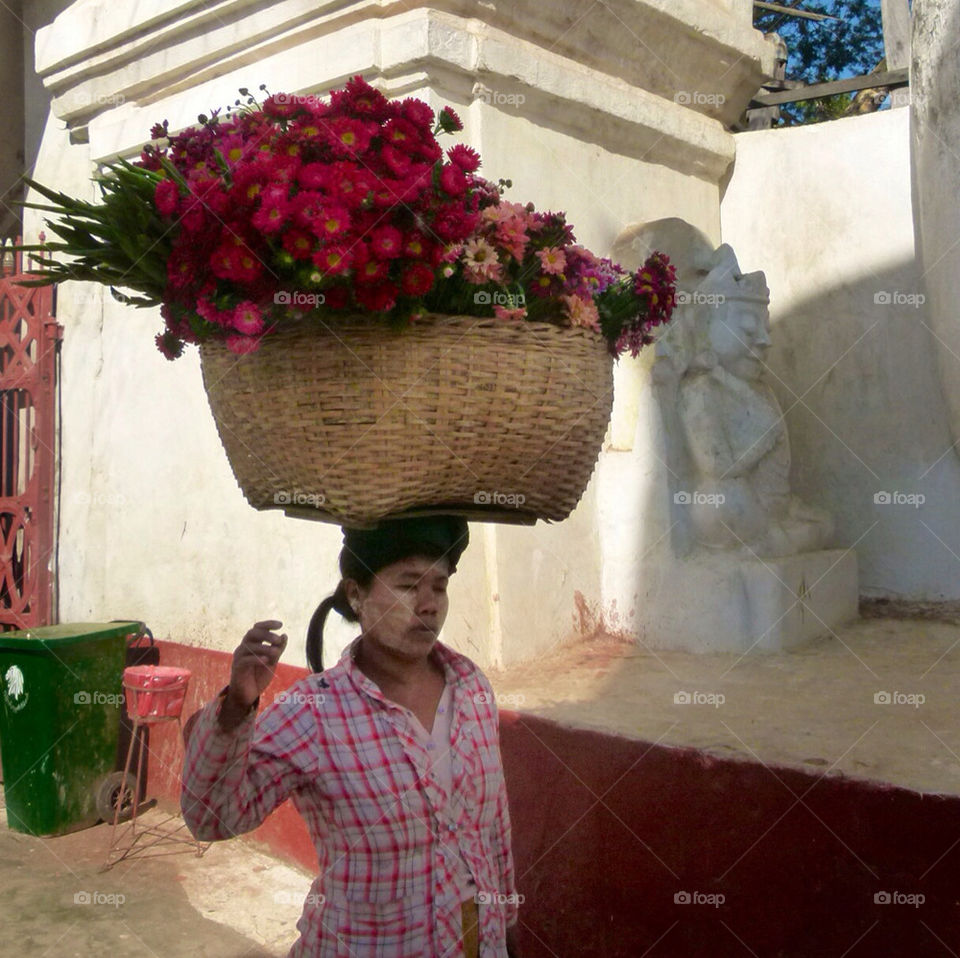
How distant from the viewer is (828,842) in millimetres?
2791

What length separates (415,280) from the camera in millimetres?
1628

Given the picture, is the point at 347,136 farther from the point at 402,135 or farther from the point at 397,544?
the point at 397,544

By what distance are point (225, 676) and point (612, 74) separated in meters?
3.17

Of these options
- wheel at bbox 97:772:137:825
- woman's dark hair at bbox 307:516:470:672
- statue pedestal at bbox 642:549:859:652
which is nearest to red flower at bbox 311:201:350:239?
woman's dark hair at bbox 307:516:470:672

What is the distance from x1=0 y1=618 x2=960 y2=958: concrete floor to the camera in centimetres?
311

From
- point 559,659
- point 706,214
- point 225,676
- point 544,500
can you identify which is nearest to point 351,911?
point 544,500

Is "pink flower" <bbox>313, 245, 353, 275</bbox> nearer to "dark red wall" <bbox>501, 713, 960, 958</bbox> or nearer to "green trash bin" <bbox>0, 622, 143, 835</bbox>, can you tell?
"dark red wall" <bbox>501, 713, 960, 958</bbox>

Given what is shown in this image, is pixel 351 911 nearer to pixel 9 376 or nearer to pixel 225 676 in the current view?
pixel 225 676

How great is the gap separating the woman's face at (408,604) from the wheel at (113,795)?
363 cm

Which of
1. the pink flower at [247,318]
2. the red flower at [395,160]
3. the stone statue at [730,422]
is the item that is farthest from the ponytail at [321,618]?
the stone statue at [730,422]

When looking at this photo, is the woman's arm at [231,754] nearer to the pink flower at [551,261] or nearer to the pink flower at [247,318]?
the pink flower at [247,318]

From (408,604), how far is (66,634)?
3635mm

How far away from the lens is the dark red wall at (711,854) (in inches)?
104

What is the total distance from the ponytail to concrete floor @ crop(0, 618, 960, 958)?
1485 millimetres
